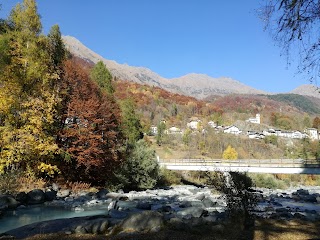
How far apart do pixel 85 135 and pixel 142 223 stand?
15.5m

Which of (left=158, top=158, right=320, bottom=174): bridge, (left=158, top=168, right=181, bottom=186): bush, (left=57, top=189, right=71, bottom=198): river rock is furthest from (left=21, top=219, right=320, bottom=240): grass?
(left=158, top=168, right=181, bottom=186): bush

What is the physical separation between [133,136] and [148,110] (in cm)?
9908

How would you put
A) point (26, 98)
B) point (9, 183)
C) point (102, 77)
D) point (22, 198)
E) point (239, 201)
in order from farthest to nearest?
point (102, 77), point (26, 98), point (9, 183), point (22, 198), point (239, 201)

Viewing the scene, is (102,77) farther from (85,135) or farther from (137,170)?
(85,135)

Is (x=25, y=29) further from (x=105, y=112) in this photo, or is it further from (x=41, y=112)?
(x=105, y=112)

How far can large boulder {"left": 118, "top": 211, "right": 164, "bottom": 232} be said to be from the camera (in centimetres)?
957

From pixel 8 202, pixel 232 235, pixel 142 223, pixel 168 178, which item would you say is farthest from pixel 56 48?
pixel 232 235

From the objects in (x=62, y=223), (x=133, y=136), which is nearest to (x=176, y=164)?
(x=133, y=136)

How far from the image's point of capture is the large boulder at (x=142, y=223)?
9.57m

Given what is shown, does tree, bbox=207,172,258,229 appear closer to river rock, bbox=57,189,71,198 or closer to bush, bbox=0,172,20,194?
river rock, bbox=57,189,71,198

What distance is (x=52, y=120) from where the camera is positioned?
1995 centimetres

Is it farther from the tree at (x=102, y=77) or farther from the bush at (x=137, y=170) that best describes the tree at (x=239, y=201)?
the tree at (x=102, y=77)

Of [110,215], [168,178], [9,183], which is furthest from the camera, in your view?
[168,178]

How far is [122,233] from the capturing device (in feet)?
29.8
